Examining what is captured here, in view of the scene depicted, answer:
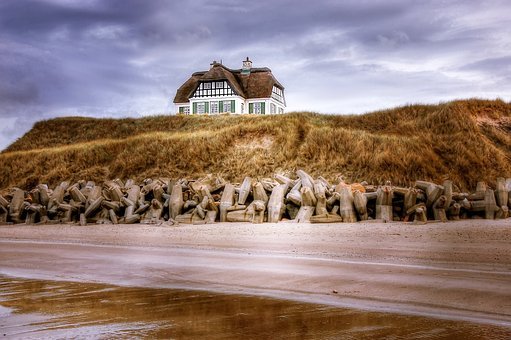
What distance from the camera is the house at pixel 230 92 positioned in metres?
56.5

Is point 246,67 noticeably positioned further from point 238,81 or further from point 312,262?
point 312,262

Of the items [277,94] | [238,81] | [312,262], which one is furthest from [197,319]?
[277,94]

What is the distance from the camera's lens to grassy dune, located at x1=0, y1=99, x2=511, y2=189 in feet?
61.4

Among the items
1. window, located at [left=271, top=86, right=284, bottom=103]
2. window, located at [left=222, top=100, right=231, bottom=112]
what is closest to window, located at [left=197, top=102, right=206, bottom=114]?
window, located at [left=222, top=100, right=231, bottom=112]

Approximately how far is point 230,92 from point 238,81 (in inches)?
184

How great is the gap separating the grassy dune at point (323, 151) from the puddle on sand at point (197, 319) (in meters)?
13.7

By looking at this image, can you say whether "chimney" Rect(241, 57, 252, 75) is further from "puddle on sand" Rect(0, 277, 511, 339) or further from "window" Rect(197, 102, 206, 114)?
"puddle on sand" Rect(0, 277, 511, 339)

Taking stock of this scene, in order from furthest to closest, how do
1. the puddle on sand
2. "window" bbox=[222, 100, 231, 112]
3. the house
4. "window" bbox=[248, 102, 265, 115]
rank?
"window" bbox=[248, 102, 265, 115] → the house → "window" bbox=[222, 100, 231, 112] → the puddle on sand

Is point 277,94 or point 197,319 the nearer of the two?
point 197,319

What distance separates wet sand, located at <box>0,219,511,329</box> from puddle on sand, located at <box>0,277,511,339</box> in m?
0.30

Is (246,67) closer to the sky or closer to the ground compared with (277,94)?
closer to the sky

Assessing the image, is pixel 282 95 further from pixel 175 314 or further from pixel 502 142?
pixel 175 314

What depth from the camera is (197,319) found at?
13.0 feet

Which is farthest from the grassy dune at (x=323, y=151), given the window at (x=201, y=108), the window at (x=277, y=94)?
the window at (x=277, y=94)
